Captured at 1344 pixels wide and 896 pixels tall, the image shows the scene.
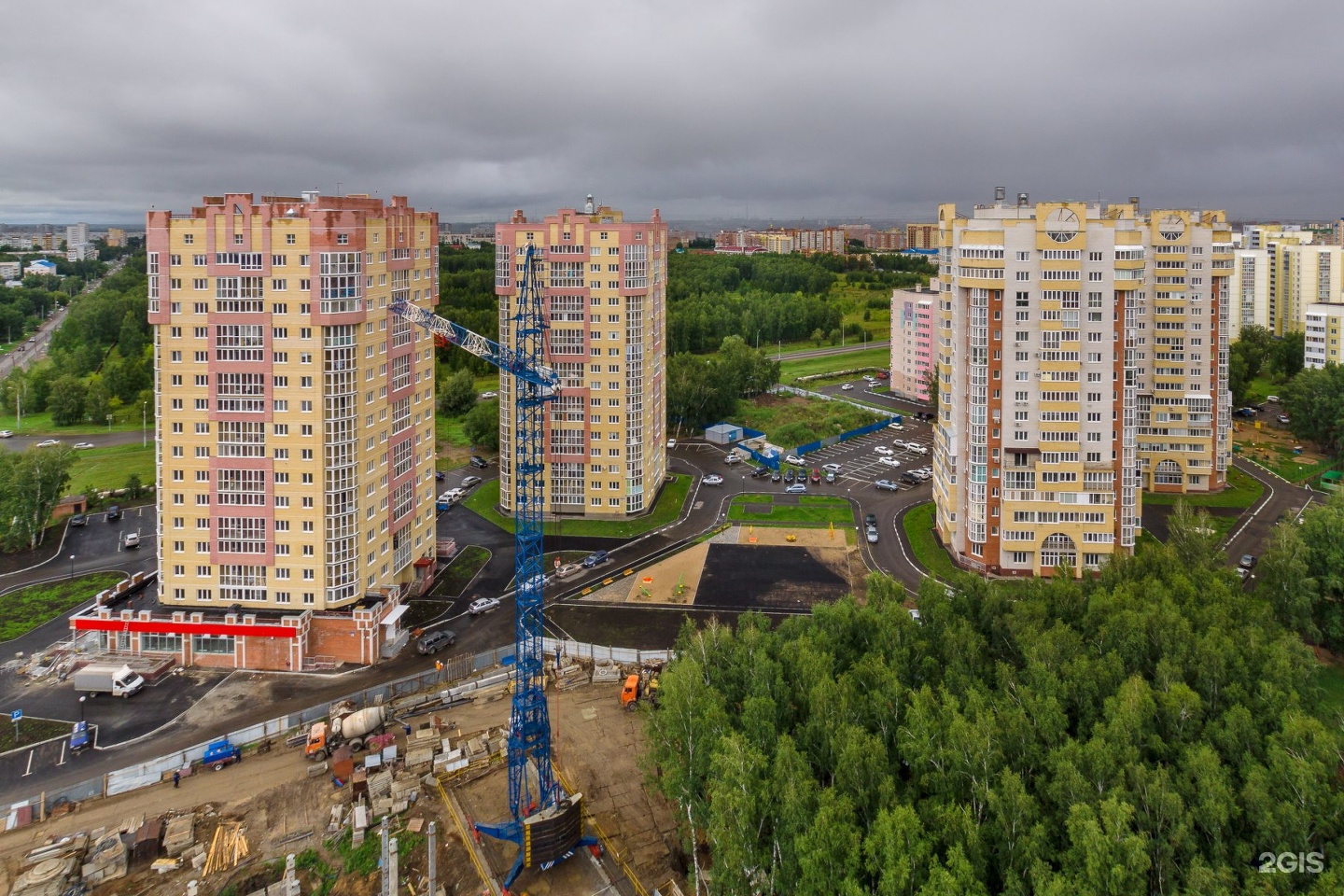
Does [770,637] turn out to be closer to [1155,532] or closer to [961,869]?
[961,869]

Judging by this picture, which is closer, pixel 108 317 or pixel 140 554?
pixel 140 554

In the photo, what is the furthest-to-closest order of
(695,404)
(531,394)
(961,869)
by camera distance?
(695,404) → (531,394) → (961,869)

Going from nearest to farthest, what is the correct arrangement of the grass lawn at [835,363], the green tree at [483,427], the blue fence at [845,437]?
the green tree at [483,427], the blue fence at [845,437], the grass lawn at [835,363]

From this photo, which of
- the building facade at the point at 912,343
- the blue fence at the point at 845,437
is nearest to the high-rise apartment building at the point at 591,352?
the blue fence at the point at 845,437

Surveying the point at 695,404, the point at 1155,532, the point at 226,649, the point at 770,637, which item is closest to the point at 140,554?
the point at 226,649

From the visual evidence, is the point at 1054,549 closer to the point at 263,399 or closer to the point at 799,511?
the point at 799,511

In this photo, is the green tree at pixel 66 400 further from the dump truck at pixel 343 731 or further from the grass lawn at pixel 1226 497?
the grass lawn at pixel 1226 497
